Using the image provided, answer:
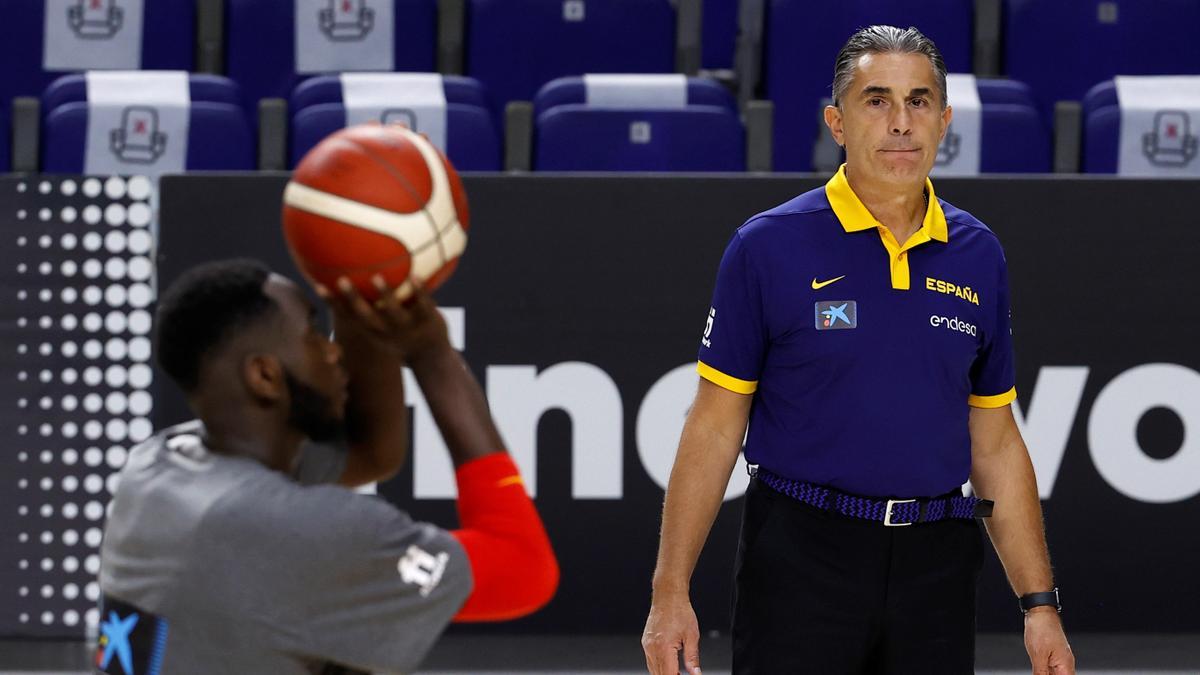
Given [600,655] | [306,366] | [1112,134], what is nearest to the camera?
[306,366]

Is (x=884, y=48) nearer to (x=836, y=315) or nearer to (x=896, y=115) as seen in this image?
(x=896, y=115)

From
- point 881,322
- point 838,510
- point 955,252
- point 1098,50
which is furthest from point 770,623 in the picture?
point 1098,50

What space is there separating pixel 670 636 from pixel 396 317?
3.91 ft

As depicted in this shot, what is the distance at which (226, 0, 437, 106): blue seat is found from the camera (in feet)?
25.8

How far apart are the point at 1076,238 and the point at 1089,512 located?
94cm

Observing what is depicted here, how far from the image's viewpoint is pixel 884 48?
3184 mm


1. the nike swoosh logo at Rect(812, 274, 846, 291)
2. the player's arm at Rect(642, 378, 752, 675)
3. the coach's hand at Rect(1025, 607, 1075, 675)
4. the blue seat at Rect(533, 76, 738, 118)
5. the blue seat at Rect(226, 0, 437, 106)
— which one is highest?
the blue seat at Rect(226, 0, 437, 106)

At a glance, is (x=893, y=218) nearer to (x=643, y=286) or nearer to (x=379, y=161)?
(x=379, y=161)

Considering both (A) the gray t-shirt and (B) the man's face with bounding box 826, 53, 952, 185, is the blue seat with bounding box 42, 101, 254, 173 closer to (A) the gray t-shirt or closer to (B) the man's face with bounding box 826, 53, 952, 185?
(B) the man's face with bounding box 826, 53, 952, 185

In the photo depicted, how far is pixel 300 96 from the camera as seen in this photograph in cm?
713

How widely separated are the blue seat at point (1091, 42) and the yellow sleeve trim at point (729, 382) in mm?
4937

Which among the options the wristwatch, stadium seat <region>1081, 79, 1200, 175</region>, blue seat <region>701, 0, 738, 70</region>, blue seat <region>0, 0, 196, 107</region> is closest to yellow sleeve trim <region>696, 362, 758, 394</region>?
the wristwatch

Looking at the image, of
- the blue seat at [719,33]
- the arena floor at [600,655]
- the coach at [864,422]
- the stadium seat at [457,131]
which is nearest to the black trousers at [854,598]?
the coach at [864,422]

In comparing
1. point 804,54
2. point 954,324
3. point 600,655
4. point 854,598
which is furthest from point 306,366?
point 804,54
